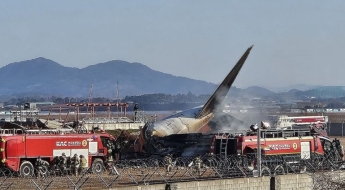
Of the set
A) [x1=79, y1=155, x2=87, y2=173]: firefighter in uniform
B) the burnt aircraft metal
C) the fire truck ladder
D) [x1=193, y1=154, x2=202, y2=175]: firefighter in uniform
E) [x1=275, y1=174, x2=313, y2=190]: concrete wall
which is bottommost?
[x1=275, y1=174, x2=313, y2=190]: concrete wall

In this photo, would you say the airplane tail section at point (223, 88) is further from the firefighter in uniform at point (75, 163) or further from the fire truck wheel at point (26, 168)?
the fire truck wheel at point (26, 168)

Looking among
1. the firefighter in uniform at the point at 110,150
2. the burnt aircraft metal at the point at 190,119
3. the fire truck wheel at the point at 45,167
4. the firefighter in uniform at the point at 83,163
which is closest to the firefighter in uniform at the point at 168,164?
the firefighter in uniform at the point at 83,163

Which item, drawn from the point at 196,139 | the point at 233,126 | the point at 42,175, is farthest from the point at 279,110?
the point at 42,175

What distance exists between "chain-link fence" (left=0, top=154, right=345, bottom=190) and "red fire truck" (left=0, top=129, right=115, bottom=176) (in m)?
0.66

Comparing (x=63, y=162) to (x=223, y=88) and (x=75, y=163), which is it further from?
(x=223, y=88)

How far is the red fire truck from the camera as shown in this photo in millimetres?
38719

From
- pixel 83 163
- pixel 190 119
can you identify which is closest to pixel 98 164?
pixel 83 163

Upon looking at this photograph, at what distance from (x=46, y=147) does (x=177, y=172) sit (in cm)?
933

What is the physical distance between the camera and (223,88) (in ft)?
194

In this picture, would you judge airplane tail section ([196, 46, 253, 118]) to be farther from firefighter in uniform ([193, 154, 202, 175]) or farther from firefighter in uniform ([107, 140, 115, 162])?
firefighter in uniform ([193, 154, 202, 175])

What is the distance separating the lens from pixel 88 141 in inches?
1641

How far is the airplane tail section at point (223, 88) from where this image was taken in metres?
57.9

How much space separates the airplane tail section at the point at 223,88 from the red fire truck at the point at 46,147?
52.0 ft

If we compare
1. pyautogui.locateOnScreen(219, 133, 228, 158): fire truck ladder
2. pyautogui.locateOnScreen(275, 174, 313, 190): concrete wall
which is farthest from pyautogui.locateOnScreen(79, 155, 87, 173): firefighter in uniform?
pyautogui.locateOnScreen(275, 174, 313, 190): concrete wall
